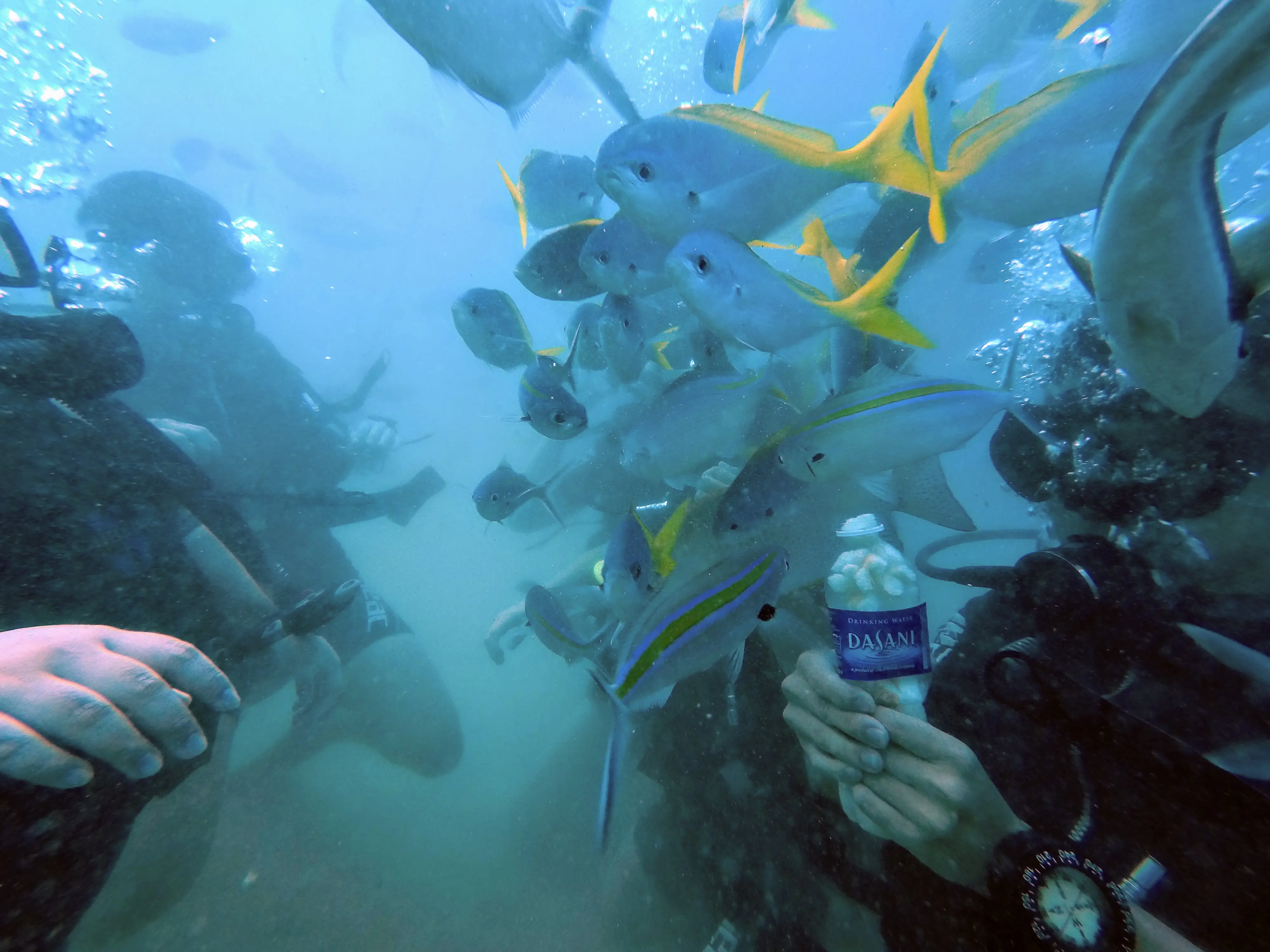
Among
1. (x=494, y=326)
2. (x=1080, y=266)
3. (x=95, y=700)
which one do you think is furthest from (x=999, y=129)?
(x=95, y=700)

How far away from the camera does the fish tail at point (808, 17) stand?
10.7 ft

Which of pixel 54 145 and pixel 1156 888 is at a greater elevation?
pixel 1156 888

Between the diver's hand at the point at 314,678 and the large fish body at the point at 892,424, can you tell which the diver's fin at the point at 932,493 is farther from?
the diver's hand at the point at 314,678

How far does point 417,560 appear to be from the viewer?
19.6m

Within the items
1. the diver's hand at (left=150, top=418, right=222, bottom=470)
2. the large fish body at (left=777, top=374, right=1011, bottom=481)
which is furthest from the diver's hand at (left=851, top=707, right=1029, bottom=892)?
the diver's hand at (left=150, top=418, right=222, bottom=470)

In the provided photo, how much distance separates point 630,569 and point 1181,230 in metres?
1.92

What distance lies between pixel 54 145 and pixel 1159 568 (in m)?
22.1

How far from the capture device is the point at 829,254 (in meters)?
2.07

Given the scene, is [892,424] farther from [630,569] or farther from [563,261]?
[563,261]

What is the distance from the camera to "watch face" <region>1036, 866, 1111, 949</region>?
133 cm

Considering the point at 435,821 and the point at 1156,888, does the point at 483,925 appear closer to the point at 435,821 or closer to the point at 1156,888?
the point at 435,821

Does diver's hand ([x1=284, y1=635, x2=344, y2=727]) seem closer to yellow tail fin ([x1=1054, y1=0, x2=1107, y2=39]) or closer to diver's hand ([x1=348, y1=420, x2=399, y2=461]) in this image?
diver's hand ([x1=348, y1=420, x2=399, y2=461])

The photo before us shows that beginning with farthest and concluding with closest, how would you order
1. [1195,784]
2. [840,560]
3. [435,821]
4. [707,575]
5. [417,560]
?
1. [417,560]
2. [435,821]
3. [840,560]
4. [1195,784]
5. [707,575]

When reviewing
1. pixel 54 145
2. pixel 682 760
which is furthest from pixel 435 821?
pixel 54 145
